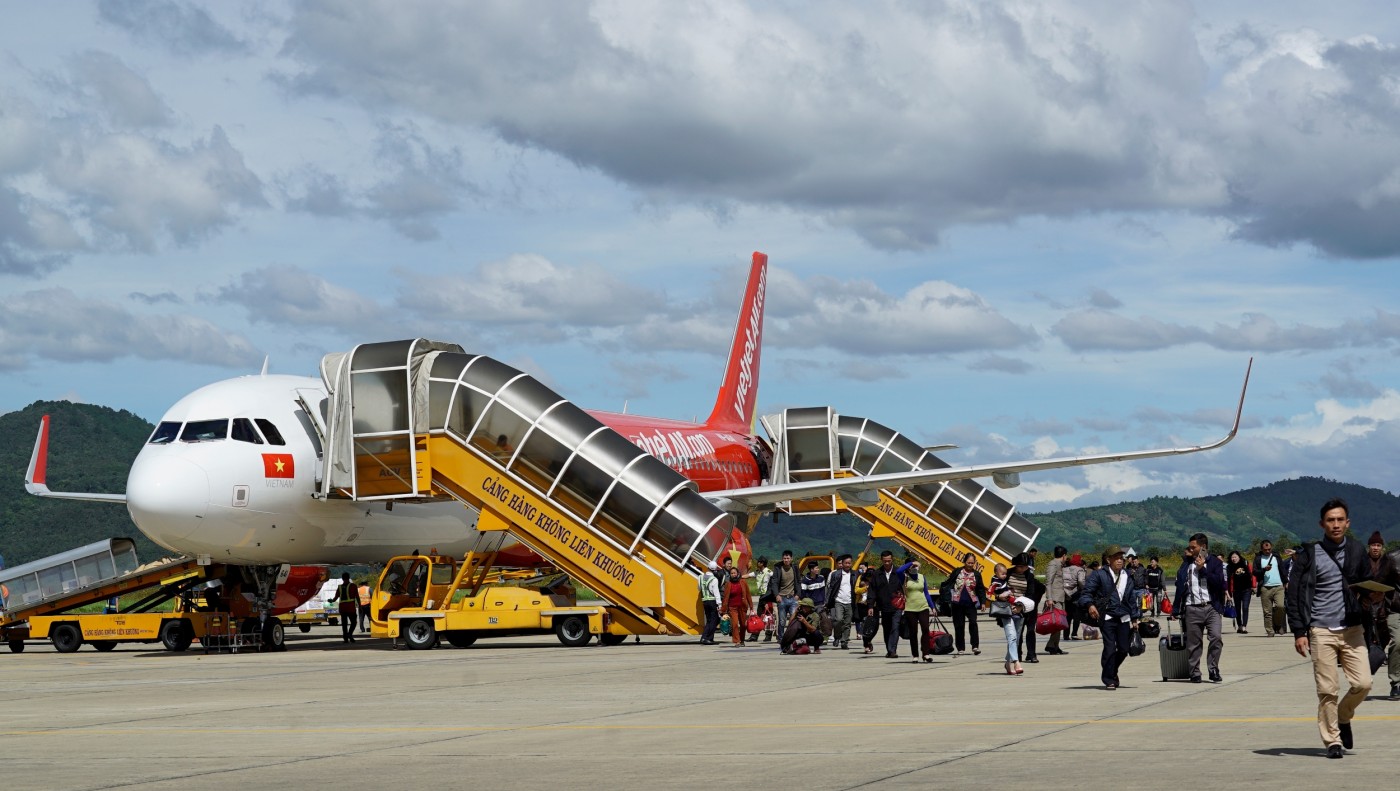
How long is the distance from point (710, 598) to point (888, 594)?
4.50m

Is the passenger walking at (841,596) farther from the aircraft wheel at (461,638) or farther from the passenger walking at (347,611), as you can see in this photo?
the passenger walking at (347,611)

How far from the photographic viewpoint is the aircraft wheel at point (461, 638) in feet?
101

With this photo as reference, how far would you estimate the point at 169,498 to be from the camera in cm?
2639

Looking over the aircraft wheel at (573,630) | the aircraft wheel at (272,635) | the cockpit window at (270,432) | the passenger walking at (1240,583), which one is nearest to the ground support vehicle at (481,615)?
the aircraft wheel at (573,630)

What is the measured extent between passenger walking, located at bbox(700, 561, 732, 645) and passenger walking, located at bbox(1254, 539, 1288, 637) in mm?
9627

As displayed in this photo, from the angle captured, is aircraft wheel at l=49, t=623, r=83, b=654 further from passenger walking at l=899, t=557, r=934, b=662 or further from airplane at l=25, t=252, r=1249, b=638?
passenger walking at l=899, t=557, r=934, b=662

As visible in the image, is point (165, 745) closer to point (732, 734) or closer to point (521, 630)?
point (732, 734)

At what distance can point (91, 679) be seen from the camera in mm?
23406

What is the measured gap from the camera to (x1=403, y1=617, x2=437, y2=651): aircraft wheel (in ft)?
95.7

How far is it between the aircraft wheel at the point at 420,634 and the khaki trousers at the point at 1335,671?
19401 millimetres

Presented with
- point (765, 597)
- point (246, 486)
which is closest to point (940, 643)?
point (765, 597)

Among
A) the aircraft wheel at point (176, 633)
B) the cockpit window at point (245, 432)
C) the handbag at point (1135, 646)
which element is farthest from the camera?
the aircraft wheel at point (176, 633)

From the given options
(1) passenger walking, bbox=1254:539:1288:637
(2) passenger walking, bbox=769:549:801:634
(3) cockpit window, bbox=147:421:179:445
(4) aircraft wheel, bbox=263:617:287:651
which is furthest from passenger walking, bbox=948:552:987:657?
(3) cockpit window, bbox=147:421:179:445

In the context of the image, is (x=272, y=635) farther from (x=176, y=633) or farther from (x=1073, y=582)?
(x=1073, y=582)
